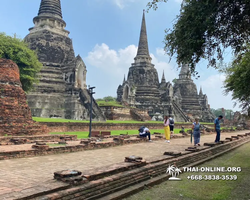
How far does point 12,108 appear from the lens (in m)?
13.7

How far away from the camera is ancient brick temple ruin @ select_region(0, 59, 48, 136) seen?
13.2 metres

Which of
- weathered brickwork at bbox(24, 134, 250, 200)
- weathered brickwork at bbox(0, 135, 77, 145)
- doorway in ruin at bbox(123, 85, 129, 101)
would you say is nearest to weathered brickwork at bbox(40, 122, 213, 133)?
weathered brickwork at bbox(0, 135, 77, 145)

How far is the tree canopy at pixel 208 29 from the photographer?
572cm

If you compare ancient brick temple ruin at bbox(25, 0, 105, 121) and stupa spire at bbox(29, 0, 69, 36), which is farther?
stupa spire at bbox(29, 0, 69, 36)

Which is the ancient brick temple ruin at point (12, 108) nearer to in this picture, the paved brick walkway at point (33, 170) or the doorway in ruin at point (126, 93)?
the paved brick walkway at point (33, 170)

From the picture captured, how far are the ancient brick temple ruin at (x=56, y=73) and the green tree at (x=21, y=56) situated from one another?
12.3ft

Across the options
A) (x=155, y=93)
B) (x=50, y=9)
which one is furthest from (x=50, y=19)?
(x=155, y=93)

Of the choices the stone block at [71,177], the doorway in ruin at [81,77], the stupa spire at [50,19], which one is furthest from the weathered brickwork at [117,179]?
the stupa spire at [50,19]

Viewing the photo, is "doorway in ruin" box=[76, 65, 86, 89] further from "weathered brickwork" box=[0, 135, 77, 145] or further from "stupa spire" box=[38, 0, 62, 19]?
"weathered brickwork" box=[0, 135, 77, 145]

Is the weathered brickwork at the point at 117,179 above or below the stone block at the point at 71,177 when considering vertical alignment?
below

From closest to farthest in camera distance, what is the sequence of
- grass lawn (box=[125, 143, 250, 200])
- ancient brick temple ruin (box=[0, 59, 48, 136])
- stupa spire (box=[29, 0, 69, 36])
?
grass lawn (box=[125, 143, 250, 200]) < ancient brick temple ruin (box=[0, 59, 48, 136]) < stupa spire (box=[29, 0, 69, 36])

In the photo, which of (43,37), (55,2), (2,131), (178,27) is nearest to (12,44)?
(43,37)

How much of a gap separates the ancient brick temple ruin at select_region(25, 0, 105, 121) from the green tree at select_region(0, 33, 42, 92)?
3.76m

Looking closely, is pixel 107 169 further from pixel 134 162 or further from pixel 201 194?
pixel 201 194
